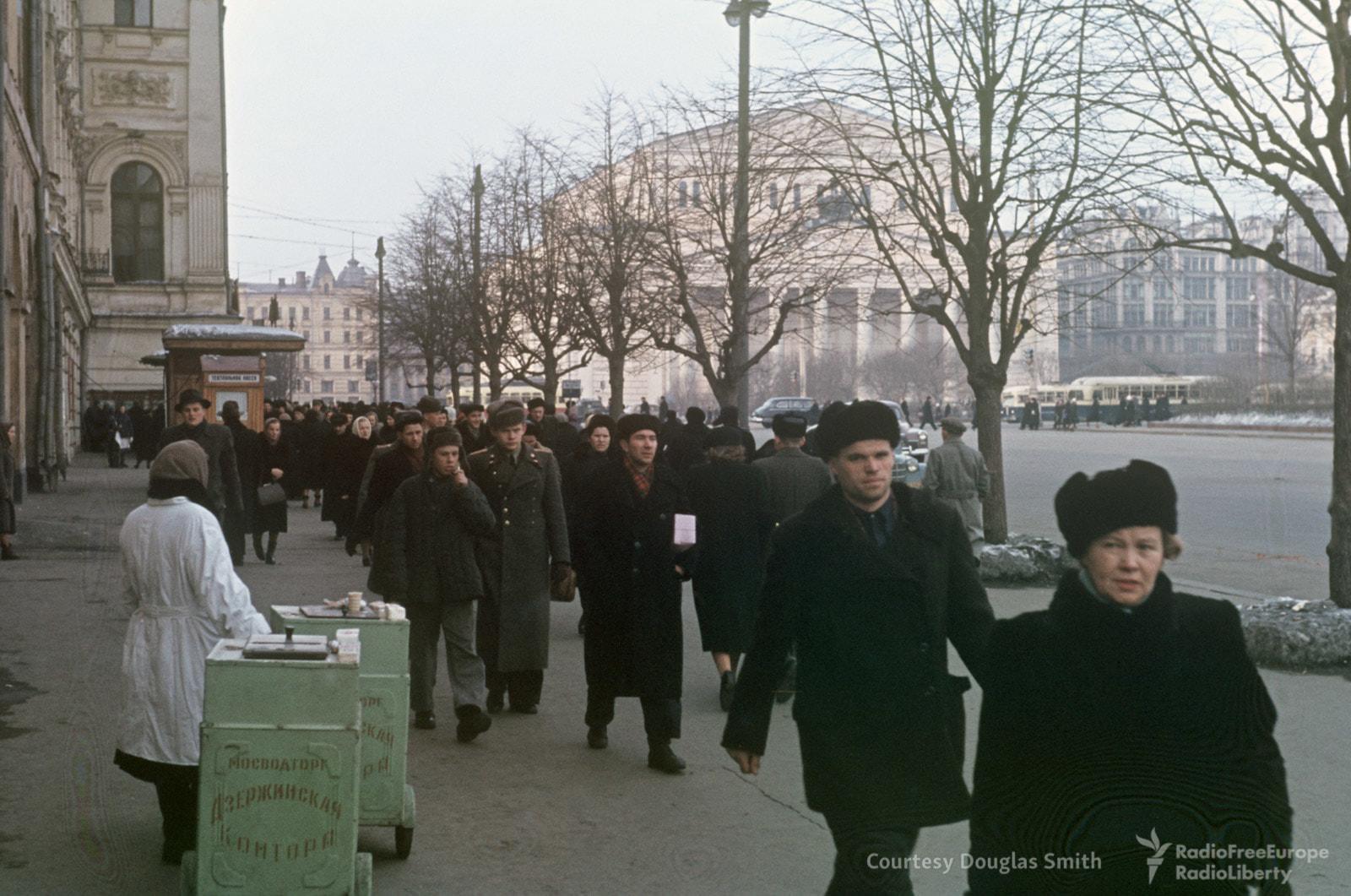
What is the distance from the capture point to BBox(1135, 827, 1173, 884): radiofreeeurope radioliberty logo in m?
3.05

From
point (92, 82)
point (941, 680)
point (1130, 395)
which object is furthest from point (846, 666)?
point (1130, 395)

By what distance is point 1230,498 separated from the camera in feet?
78.8

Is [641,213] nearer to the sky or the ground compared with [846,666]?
nearer to the sky

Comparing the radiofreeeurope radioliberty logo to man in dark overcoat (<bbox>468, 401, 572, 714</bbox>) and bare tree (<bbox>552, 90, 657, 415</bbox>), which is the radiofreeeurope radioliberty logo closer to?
man in dark overcoat (<bbox>468, 401, 572, 714</bbox>)

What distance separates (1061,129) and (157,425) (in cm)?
2598

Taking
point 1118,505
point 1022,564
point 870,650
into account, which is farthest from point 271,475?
point 1118,505

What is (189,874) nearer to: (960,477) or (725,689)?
(725,689)

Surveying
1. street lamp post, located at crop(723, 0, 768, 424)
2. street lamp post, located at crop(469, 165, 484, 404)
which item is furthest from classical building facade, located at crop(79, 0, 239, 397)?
street lamp post, located at crop(723, 0, 768, 424)

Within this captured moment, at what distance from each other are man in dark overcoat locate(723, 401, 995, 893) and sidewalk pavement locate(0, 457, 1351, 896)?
1444mm

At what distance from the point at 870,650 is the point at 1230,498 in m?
21.9

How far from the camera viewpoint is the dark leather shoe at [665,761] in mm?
6984

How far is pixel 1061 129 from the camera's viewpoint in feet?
42.8

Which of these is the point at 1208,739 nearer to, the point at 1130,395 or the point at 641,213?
the point at 641,213

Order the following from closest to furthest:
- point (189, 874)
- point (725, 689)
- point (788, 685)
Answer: point (189, 874) < point (725, 689) < point (788, 685)
